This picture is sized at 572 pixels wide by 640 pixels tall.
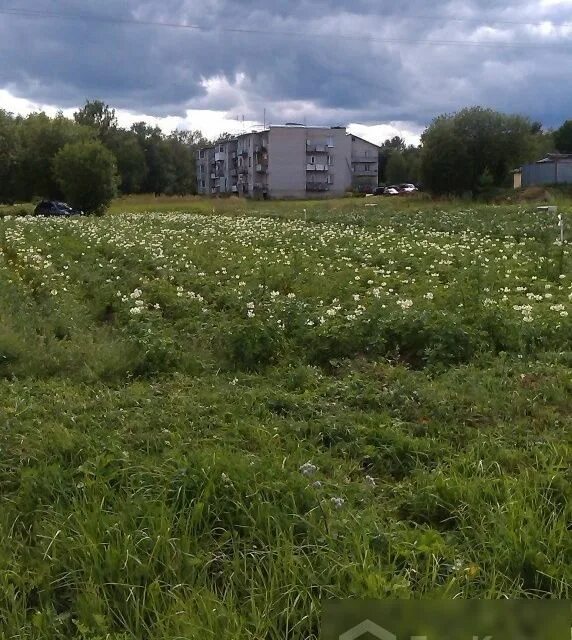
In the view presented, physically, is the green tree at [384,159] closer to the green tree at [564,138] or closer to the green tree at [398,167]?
the green tree at [398,167]

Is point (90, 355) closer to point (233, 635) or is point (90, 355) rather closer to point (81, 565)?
point (81, 565)

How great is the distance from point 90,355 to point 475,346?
4277mm

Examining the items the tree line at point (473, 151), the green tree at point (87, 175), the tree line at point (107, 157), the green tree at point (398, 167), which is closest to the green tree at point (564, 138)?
the green tree at point (398, 167)

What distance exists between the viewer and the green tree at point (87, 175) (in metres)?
44.0

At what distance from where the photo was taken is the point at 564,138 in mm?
88125

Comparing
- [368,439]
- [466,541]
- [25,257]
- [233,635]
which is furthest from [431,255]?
[233,635]

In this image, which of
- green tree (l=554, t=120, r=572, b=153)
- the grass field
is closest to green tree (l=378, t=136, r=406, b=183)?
green tree (l=554, t=120, r=572, b=153)

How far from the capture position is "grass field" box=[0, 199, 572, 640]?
3502 mm

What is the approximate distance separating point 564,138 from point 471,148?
48252 millimetres

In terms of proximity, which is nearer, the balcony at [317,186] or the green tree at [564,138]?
the green tree at [564,138]

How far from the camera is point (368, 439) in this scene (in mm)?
5305

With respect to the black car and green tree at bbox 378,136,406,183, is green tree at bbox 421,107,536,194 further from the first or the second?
green tree at bbox 378,136,406,183

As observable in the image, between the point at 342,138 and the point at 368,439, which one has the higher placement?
the point at 342,138

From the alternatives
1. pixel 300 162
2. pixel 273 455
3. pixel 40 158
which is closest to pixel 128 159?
pixel 40 158
